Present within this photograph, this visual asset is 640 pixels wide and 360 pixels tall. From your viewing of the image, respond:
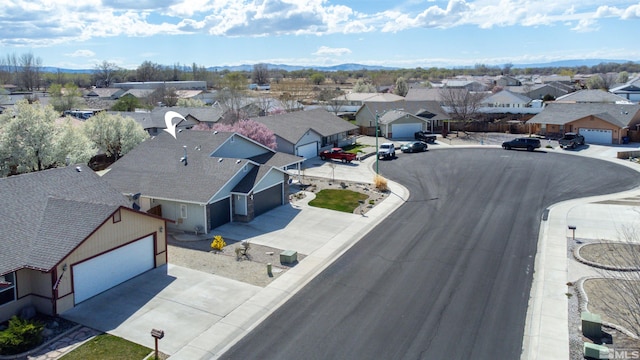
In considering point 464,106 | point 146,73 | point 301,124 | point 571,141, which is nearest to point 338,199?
point 301,124

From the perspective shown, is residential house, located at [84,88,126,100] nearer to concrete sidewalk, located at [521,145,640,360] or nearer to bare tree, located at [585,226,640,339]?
concrete sidewalk, located at [521,145,640,360]

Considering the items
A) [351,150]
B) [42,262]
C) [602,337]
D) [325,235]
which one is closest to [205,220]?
[325,235]

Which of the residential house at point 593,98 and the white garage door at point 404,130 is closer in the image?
the white garage door at point 404,130

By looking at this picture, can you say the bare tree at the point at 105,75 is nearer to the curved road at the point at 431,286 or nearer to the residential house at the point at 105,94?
the residential house at the point at 105,94

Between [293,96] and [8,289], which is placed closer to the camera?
[8,289]

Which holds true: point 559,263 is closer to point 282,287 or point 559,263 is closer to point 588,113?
point 282,287

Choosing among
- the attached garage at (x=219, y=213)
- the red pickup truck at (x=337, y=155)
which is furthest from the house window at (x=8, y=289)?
the red pickup truck at (x=337, y=155)
